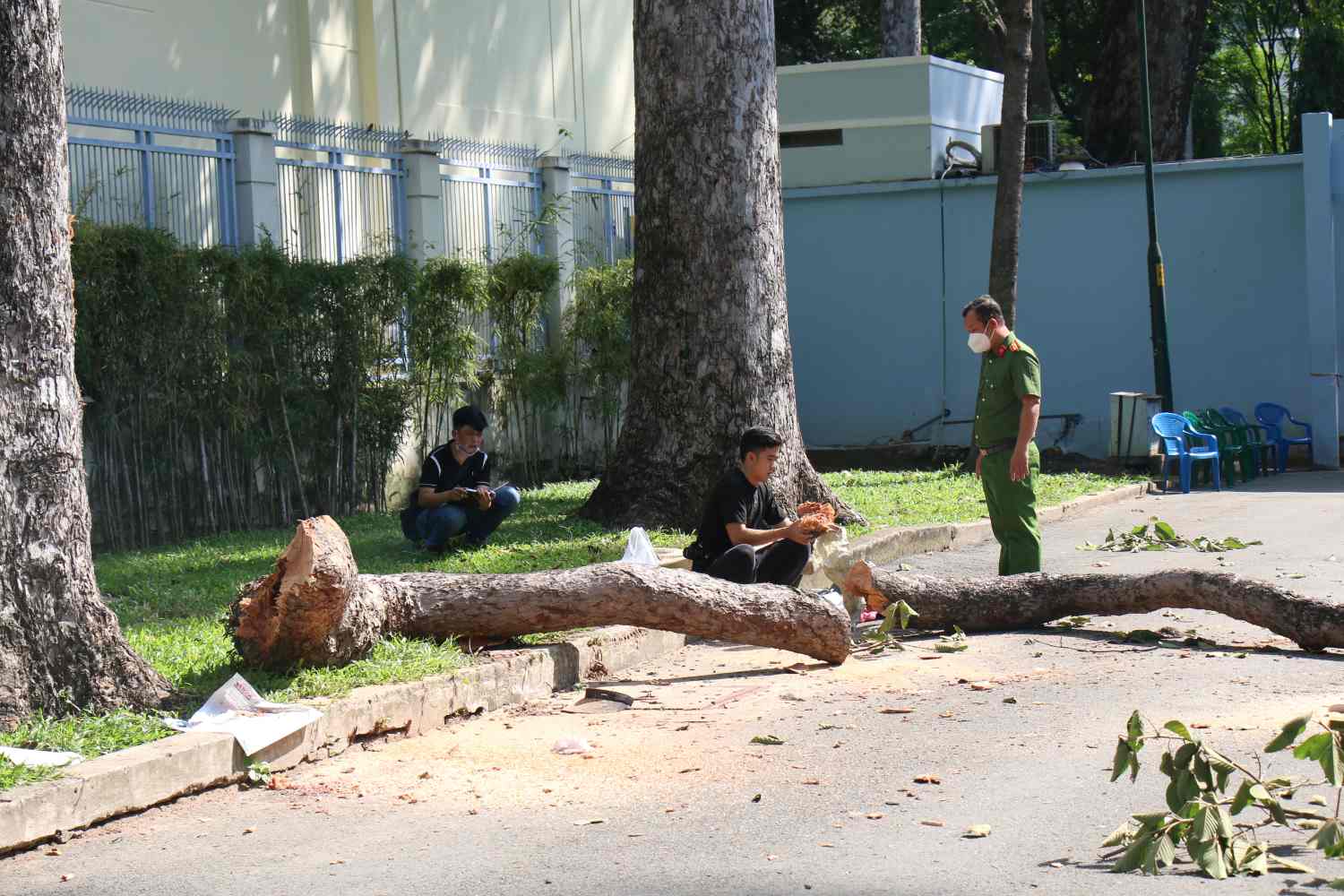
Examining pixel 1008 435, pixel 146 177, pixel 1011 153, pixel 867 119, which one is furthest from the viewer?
pixel 867 119

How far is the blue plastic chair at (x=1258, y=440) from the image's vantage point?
742 inches

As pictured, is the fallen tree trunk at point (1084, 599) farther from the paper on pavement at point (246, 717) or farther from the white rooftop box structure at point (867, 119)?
the white rooftop box structure at point (867, 119)

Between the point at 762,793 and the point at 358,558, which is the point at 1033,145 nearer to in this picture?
the point at 358,558

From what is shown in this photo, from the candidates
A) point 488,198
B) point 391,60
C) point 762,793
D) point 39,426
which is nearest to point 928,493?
point 488,198

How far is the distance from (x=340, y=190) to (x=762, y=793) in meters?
10.6

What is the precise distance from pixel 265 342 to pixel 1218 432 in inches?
424

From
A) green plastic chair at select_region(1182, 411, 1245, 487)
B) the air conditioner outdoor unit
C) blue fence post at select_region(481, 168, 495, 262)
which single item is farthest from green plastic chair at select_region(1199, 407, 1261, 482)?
blue fence post at select_region(481, 168, 495, 262)

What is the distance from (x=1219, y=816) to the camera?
486cm

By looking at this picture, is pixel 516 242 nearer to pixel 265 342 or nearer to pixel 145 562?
pixel 265 342

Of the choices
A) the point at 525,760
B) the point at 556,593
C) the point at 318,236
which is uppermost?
the point at 318,236

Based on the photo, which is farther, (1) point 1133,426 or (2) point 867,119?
(2) point 867,119

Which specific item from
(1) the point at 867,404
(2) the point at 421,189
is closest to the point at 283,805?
(2) the point at 421,189

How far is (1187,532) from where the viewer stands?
1348cm

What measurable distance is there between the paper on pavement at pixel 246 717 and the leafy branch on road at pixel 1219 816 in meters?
3.10
